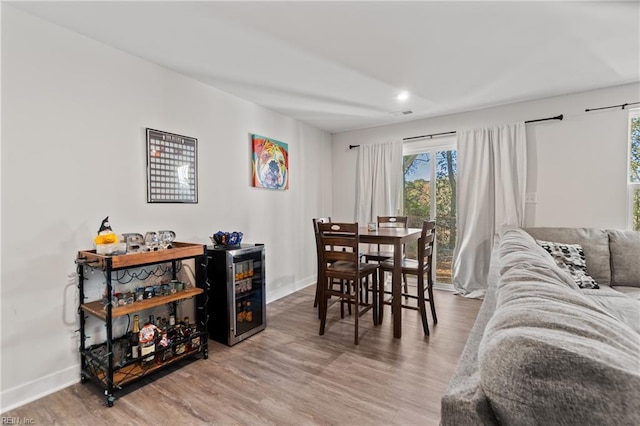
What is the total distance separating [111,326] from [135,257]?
0.43 m

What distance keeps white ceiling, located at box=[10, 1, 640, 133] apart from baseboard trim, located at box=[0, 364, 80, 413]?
7.57ft

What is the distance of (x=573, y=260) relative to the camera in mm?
2588

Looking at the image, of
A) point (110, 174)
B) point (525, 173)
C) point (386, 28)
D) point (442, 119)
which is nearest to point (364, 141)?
point (442, 119)


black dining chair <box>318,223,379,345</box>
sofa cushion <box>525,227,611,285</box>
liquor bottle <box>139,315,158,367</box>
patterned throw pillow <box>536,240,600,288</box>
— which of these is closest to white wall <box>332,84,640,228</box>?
sofa cushion <box>525,227,611,285</box>

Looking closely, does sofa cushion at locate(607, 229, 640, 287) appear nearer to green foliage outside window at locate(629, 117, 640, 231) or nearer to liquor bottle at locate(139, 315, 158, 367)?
green foliage outside window at locate(629, 117, 640, 231)

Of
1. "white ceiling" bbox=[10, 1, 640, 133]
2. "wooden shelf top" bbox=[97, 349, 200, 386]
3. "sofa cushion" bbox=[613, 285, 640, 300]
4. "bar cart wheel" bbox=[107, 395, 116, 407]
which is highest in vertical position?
"white ceiling" bbox=[10, 1, 640, 133]

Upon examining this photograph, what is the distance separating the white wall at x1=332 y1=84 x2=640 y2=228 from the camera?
3.01 m

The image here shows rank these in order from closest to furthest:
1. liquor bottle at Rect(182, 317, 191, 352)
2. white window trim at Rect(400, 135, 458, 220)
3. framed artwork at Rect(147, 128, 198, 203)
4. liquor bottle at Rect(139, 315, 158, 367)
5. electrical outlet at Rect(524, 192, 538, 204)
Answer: liquor bottle at Rect(139, 315, 158, 367) < liquor bottle at Rect(182, 317, 191, 352) < framed artwork at Rect(147, 128, 198, 203) < electrical outlet at Rect(524, 192, 538, 204) < white window trim at Rect(400, 135, 458, 220)

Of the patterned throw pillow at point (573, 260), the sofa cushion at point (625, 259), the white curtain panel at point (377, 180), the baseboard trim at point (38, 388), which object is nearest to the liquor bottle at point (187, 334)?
the baseboard trim at point (38, 388)

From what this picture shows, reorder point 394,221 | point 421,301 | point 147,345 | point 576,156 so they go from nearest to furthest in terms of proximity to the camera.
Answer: point 147,345, point 421,301, point 576,156, point 394,221

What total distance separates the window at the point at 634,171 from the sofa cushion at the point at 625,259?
42 centimetres

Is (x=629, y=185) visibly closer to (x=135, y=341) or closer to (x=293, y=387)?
(x=293, y=387)

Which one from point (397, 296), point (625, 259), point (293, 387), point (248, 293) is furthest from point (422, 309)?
point (625, 259)

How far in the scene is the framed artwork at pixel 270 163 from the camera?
11.2ft
